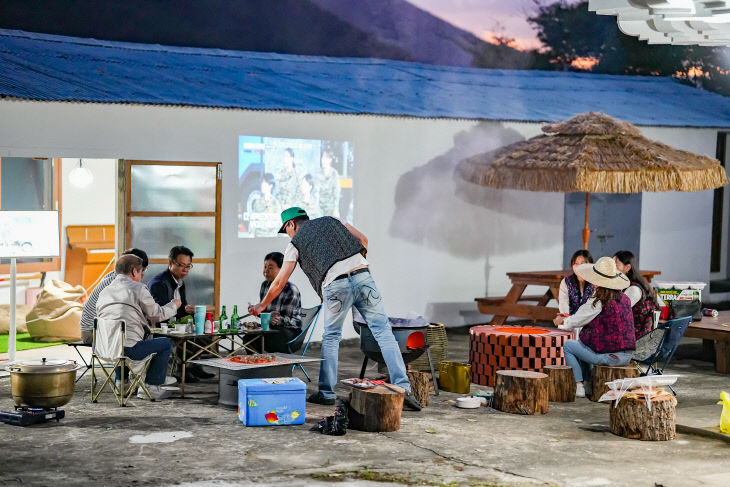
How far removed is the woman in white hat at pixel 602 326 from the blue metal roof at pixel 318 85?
4275 millimetres

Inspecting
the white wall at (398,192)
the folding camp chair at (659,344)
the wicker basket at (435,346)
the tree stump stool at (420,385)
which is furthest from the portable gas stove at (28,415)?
the folding camp chair at (659,344)

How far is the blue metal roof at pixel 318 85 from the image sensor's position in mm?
10938

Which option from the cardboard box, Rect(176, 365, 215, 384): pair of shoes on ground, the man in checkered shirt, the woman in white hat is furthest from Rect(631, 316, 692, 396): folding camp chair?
Rect(176, 365, 215, 384): pair of shoes on ground

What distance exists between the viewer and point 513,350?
31.0 ft

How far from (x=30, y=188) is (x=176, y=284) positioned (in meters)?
5.52

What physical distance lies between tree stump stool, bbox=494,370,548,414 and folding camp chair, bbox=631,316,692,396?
1258 millimetres

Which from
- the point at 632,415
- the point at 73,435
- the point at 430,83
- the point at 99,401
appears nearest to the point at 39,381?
the point at 73,435

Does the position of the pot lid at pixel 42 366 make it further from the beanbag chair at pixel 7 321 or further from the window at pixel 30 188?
the window at pixel 30 188

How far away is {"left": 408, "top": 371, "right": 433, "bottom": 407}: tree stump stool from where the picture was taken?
8633 mm

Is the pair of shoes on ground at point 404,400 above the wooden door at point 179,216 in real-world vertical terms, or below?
below

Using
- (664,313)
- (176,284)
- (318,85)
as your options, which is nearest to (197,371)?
(176,284)

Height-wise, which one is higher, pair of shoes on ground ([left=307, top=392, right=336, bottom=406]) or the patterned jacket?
the patterned jacket

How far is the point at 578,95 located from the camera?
1596 centimetres

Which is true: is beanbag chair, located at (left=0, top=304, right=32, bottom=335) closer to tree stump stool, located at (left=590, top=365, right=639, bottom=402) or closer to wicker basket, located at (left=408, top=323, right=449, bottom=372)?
wicker basket, located at (left=408, top=323, right=449, bottom=372)
